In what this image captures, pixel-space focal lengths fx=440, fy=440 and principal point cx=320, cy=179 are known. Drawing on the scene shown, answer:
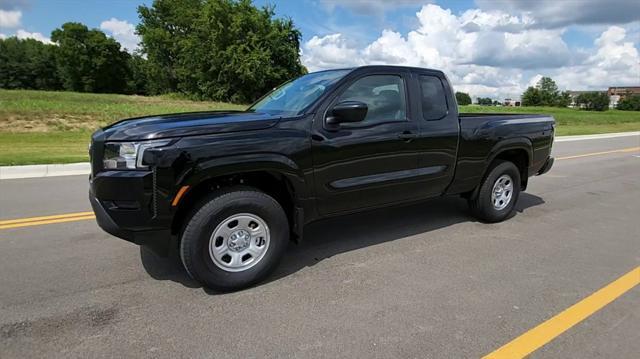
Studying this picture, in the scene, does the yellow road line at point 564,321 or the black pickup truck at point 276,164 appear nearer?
the yellow road line at point 564,321

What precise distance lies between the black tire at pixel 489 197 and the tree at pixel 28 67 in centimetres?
9738

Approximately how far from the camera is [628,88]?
164375mm

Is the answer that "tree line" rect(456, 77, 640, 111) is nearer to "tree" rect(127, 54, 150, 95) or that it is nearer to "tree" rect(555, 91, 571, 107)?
"tree" rect(555, 91, 571, 107)

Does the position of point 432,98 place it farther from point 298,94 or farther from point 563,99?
point 563,99

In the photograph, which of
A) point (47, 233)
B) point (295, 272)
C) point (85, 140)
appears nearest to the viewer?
point (295, 272)

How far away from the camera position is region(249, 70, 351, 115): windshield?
4160mm

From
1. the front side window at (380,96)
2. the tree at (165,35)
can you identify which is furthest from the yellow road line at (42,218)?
the tree at (165,35)

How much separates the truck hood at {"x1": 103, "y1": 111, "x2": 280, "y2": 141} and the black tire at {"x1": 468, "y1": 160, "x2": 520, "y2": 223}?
10.1ft

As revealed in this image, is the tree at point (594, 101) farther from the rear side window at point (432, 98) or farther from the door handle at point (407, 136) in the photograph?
the door handle at point (407, 136)

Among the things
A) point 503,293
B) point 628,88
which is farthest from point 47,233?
point 628,88

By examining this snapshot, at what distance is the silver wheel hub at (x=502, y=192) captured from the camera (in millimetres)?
5746

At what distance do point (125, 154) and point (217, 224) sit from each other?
853mm

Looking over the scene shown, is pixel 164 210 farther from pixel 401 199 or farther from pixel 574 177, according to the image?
pixel 574 177

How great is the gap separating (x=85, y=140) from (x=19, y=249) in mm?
11409
